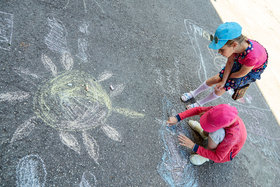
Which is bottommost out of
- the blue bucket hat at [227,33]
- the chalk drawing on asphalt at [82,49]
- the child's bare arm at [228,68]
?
the chalk drawing on asphalt at [82,49]

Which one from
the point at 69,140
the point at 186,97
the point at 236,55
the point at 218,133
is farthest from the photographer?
the point at 186,97

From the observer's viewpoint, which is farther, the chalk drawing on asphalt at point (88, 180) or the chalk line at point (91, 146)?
the chalk line at point (91, 146)

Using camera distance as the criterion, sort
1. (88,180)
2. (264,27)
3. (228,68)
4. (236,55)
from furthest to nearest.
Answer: (264,27)
(228,68)
(236,55)
(88,180)

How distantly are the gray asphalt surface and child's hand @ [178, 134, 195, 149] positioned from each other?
0.33 ft

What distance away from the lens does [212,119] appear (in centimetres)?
177

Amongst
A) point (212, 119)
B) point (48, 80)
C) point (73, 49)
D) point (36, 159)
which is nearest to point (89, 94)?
point (48, 80)

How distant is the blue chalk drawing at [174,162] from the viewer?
5.94 ft

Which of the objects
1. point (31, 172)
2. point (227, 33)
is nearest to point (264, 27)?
point (227, 33)

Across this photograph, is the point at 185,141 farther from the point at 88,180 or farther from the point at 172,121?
the point at 88,180

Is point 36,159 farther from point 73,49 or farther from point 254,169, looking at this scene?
point 254,169

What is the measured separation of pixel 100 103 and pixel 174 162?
3.09ft

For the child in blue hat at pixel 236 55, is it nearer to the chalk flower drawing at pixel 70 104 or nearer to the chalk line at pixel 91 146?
the chalk flower drawing at pixel 70 104

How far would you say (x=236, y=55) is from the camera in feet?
6.59

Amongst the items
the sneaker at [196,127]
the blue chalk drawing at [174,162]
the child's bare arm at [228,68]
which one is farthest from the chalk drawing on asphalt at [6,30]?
the child's bare arm at [228,68]
